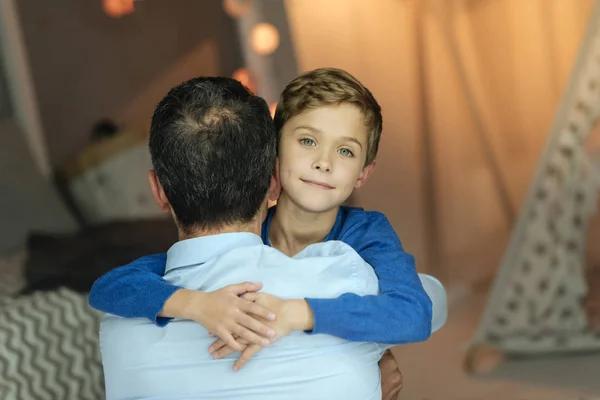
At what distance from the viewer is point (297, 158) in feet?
4.27

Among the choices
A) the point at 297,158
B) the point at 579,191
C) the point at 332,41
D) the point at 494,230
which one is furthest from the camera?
the point at 494,230

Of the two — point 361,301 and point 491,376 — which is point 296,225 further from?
point 491,376

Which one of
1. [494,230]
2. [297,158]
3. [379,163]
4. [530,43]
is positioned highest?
[297,158]

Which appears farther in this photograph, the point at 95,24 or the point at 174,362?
the point at 95,24

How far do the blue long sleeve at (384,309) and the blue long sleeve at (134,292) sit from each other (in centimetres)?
21

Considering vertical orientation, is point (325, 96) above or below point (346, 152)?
above

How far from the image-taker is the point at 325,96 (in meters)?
1.30

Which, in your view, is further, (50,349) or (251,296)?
(50,349)

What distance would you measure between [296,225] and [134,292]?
41 cm

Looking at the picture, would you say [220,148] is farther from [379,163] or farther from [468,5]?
[468,5]

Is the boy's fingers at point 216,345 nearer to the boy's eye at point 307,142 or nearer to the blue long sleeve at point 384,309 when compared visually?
the blue long sleeve at point 384,309

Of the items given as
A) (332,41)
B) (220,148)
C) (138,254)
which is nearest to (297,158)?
(220,148)

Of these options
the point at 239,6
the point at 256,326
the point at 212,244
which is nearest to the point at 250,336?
the point at 256,326

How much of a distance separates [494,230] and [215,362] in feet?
10.5
